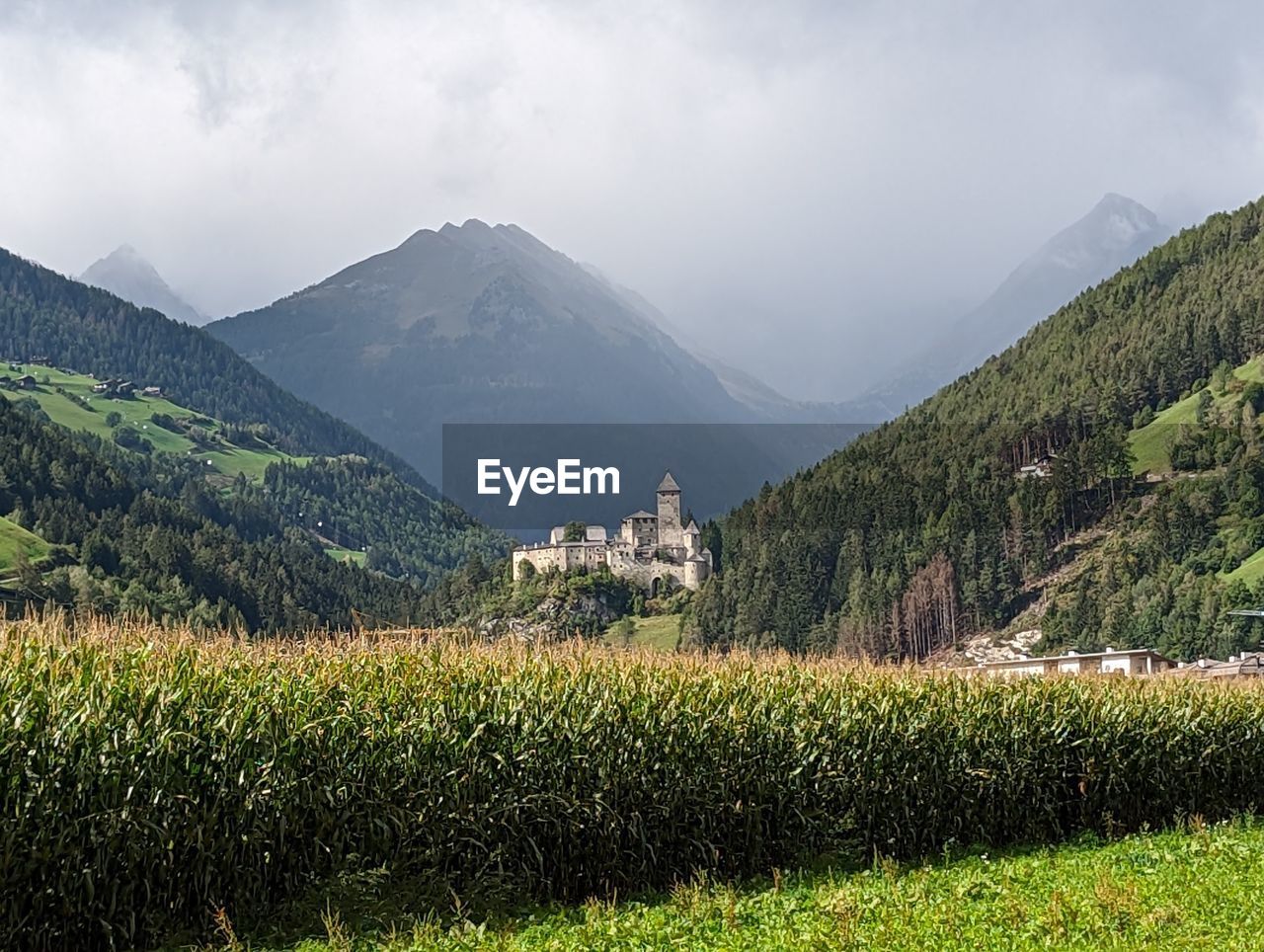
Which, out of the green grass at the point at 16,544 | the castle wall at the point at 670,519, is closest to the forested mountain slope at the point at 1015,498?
the castle wall at the point at 670,519

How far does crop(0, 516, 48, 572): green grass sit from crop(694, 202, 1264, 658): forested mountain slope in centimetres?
7055

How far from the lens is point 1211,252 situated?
181 meters

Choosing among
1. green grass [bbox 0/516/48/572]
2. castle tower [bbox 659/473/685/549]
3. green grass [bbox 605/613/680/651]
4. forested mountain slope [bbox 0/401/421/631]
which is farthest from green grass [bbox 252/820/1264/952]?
castle tower [bbox 659/473/685/549]

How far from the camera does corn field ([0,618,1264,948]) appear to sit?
38.0 ft

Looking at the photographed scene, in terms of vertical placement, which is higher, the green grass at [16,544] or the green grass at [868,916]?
the green grass at [16,544]

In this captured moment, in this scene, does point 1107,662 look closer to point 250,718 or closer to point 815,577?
point 815,577

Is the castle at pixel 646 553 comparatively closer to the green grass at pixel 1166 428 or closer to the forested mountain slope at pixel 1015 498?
the forested mountain slope at pixel 1015 498

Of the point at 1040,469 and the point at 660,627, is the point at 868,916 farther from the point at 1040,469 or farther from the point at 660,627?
the point at 1040,469

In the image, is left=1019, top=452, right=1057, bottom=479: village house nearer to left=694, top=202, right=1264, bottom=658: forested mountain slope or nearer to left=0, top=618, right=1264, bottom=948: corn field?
left=694, top=202, right=1264, bottom=658: forested mountain slope

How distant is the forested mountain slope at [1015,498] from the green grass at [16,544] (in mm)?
Answer: 70546

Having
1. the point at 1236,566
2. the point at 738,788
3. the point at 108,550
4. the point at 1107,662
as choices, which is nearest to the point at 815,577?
the point at 1236,566

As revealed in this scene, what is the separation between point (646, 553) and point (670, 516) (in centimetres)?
716

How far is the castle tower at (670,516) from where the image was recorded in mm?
171750

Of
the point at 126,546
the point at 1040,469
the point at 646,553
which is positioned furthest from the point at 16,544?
the point at 1040,469
